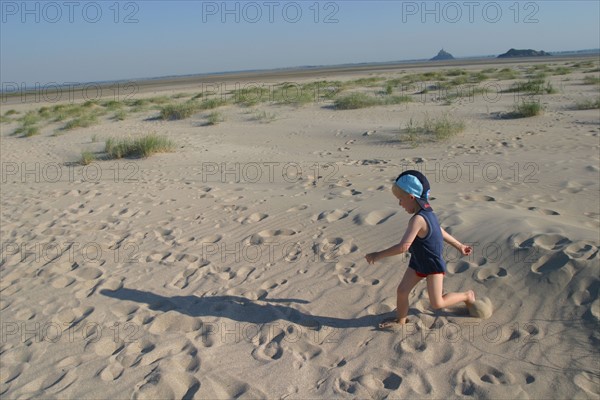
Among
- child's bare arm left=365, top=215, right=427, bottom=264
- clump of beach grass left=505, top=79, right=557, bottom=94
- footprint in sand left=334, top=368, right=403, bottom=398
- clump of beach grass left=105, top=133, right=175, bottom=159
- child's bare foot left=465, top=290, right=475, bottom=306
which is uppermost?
clump of beach grass left=505, top=79, right=557, bottom=94

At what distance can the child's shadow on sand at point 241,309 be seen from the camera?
139 inches

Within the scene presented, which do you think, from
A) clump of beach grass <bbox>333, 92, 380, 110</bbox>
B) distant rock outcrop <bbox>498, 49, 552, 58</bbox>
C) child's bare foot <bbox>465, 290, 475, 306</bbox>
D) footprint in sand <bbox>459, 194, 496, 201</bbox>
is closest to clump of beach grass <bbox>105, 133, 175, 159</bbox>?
footprint in sand <bbox>459, 194, 496, 201</bbox>

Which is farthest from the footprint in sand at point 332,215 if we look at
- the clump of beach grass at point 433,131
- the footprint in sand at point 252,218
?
the clump of beach grass at point 433,131

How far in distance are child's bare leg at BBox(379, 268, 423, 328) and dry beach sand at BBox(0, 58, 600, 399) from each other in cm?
10

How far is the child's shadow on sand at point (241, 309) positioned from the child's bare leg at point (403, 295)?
14 centimetres

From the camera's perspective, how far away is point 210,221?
586 centimetres

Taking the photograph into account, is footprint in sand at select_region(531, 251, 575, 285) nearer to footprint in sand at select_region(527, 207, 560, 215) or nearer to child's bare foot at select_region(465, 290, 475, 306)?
child's bare foot at select_region(465, 290, 475, 306)

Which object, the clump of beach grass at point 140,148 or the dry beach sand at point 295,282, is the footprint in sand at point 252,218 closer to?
the dry beach sand at point 295,282

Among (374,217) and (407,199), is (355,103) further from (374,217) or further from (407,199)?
(407,199)

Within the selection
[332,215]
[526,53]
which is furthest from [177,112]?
[526,53]

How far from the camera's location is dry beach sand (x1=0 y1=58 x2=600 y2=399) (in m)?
2.95

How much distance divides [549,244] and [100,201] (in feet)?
19.6

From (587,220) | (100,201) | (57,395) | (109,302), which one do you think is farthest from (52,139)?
(587,220)

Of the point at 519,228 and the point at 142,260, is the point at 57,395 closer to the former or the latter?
the point at 142,260
